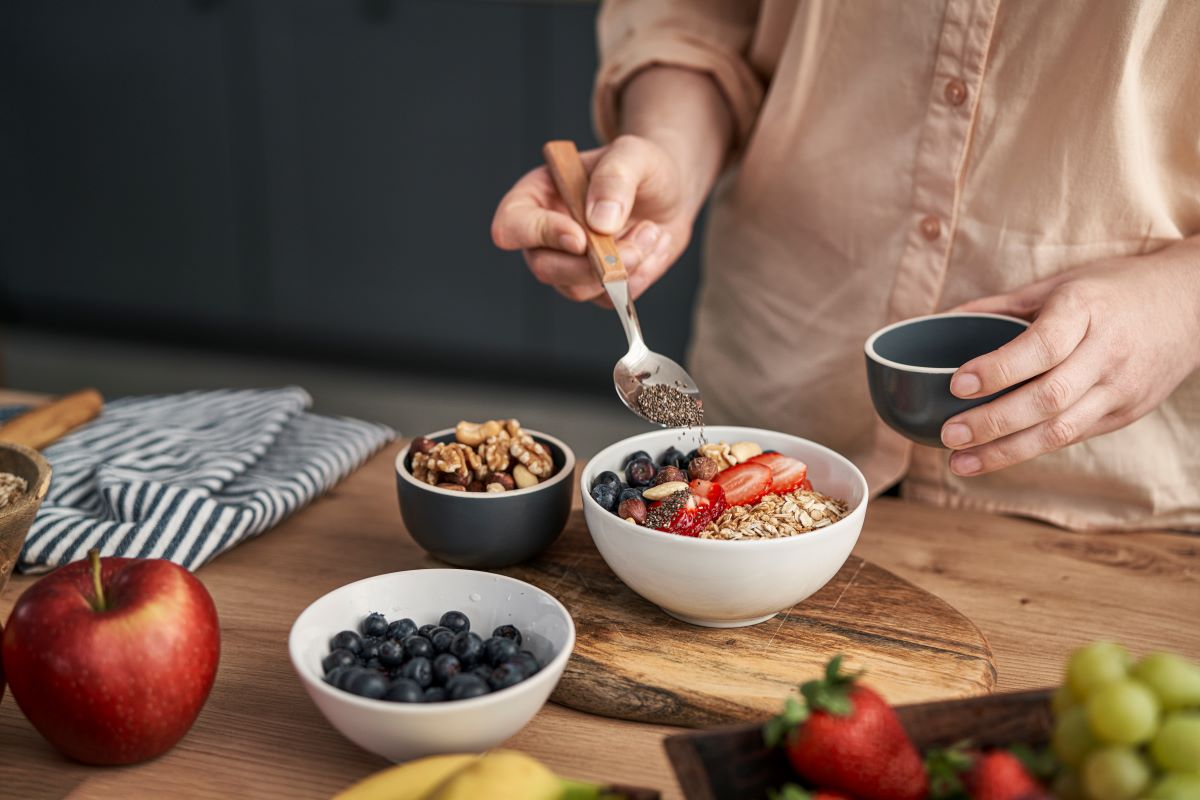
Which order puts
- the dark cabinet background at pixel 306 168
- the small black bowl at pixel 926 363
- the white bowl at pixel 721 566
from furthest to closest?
the dark cabinet background at pixel 306 168
the small black bowl at pixel 926 363
the white bowl at pixel 721 566

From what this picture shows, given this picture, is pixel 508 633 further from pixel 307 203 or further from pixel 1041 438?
pixel 307 203

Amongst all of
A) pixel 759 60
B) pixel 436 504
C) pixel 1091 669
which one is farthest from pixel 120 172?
pixel 1091 669

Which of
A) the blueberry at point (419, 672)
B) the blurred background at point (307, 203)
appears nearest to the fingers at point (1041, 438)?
the blueberry at point (419, 672)

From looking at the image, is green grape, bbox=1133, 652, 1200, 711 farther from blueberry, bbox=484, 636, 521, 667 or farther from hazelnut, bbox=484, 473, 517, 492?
hazelnut, bbox=484, 473, 517, 492

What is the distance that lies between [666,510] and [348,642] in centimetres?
29

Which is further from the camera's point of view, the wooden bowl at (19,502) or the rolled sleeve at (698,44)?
the rolled sleeve at (698,44)

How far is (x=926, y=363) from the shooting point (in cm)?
112

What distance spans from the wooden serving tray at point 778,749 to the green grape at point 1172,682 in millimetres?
92

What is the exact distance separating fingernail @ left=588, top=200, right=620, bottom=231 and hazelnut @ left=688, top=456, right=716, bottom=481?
0.27m

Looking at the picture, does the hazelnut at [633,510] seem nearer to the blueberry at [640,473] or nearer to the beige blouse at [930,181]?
the blueberry at [640,473]

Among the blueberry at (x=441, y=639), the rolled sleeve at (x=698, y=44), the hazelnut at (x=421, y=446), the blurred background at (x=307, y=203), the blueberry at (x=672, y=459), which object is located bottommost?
the blurred background at (x=307, y=203)

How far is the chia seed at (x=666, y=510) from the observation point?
0.95 m

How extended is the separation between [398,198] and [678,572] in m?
2.46

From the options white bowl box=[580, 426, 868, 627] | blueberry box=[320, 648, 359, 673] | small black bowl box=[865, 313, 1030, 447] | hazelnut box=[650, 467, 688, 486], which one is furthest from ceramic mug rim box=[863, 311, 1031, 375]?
blueberry box=[320, 648, 359, 673]
